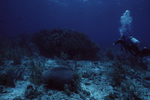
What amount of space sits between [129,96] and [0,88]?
5.00 meters

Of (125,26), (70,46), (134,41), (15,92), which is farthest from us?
(125,26)

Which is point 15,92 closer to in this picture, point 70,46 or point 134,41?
point 70,46

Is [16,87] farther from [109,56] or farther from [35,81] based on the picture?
[109,56]

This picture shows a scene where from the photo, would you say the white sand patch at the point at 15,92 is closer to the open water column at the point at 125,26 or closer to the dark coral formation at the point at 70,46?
the dark coral formation at the point at 70,46

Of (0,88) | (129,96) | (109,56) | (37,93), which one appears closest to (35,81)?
(37,93)

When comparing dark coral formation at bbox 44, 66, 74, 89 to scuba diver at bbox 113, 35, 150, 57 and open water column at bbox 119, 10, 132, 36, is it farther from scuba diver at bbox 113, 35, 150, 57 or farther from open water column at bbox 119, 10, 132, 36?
open water column at bbox 119, 10, 132, 36

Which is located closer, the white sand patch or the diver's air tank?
the white sand patch

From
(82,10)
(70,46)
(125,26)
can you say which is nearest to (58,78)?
(70,46)

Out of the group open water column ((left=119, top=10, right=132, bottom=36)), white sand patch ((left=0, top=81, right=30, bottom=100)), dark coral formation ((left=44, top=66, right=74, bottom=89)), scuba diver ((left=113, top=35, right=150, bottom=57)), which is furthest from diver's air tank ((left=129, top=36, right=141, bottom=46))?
white sand patch ((left=0, top=81, right=30, bottom=100))

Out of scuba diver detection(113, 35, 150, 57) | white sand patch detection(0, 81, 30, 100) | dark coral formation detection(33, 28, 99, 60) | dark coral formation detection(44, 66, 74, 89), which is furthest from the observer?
dark coral formation detection(33, 28, 99, 60)

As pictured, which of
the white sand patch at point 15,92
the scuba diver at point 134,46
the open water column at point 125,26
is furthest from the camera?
the open water column at point 125,26

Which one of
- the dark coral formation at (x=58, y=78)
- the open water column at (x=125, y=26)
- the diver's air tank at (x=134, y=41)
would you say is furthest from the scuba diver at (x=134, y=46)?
the dark coral formation at (x=58, y=78)

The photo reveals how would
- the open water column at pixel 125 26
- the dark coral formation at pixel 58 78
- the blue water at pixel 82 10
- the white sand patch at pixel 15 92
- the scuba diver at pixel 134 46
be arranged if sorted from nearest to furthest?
the white sand patch at pixel 15 92
the dark coral formation at pixel 58 78
the scuba diver at pixel 134 46
the open water column at pixel 125 26
the blue water at pixel 82 10

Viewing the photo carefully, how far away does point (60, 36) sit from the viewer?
29.3ft
